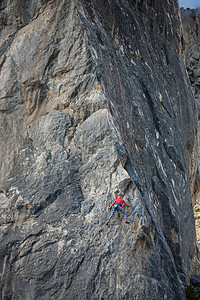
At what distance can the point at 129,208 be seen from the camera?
6551 millimetres

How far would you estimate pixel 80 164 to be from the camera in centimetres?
714

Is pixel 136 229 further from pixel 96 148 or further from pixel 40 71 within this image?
pixel 40 71

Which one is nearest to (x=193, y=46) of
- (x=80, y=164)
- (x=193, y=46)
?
(x=193, y=46)

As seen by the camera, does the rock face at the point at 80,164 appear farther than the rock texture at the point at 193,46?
No

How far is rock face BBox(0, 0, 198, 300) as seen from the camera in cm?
626

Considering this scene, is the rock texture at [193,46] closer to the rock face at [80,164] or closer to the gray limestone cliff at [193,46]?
the gray limestone cliff at [193,46]

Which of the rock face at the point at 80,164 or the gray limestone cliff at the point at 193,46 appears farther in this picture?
the gray limestone cliff at the point at 193,46

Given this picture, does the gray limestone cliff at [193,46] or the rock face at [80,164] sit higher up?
the gray limestone cliff at [193,46]

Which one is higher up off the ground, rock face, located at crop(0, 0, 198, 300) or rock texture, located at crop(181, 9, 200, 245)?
rock texture, located at crop(181, 9, 200, 245)

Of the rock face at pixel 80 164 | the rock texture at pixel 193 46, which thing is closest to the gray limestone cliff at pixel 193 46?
the rock texture at pixel 193 46

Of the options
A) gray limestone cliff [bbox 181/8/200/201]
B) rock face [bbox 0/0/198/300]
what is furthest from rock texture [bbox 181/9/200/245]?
rock face [bbox 0/0/198/300]

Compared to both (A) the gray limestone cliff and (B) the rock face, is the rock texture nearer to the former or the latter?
(A) the gray limestone cliff

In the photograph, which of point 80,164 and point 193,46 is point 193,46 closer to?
point 193,46

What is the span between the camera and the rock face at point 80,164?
20.5ft
